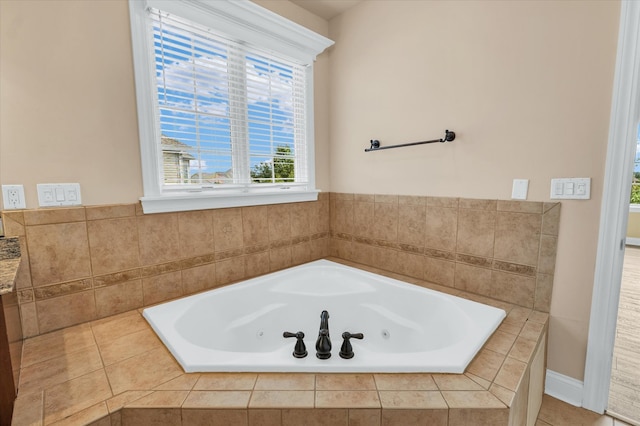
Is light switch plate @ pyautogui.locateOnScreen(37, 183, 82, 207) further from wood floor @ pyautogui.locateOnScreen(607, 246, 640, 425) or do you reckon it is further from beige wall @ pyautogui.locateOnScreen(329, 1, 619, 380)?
wood floor @ pyautogui.locateOnScreen(607, 246, 640, 425)

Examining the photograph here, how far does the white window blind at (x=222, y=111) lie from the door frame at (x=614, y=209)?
6.34ft

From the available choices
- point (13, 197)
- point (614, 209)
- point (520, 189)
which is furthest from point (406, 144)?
point (13, 197)

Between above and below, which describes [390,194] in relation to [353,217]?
above

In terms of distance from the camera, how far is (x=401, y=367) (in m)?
1.15

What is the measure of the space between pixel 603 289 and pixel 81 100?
2.80 metres

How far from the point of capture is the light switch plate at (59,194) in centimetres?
143

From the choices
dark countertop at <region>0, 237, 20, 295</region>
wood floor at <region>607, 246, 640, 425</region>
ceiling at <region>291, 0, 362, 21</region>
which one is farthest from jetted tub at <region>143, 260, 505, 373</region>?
ceiling at <region>291, 0, 362, 21</region>

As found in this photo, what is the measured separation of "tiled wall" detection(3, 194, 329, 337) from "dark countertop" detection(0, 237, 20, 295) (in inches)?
2.1

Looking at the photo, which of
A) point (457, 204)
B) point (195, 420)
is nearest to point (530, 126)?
point (457, 204)

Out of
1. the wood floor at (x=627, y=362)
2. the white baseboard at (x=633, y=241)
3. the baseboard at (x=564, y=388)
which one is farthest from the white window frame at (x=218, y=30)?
the white baseboard at (x=633, y=241)

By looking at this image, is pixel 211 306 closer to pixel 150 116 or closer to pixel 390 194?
pixel 150 116

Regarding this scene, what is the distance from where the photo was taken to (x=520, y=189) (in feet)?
5.58

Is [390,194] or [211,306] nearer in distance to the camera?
[211,306]

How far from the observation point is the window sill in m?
1.74
